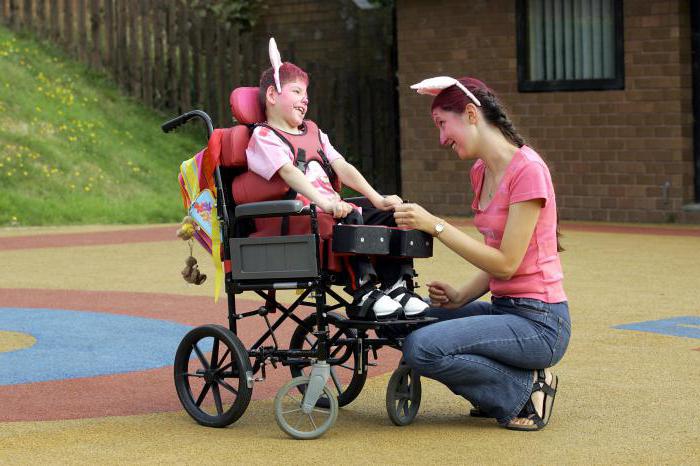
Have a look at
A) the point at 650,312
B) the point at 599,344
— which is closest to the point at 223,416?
the point at 599,344

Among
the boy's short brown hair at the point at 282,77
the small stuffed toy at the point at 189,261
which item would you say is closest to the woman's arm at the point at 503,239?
the boy's short brown hair at the point at 282,77

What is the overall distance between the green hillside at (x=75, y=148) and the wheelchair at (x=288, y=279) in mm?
11247

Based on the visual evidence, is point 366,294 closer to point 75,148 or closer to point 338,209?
point 338,209

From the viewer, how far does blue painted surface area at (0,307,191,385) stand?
8.03 meters

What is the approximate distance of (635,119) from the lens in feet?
57.1

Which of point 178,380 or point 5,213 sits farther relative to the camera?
point 5,213

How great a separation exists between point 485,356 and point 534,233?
0.58m

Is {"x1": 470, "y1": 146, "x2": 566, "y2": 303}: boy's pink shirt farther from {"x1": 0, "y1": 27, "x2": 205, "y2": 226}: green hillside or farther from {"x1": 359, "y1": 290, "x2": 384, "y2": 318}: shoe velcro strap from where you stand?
{"x1": 0, "y1": 27, "x2": 205, "y2": 226}: green hillside

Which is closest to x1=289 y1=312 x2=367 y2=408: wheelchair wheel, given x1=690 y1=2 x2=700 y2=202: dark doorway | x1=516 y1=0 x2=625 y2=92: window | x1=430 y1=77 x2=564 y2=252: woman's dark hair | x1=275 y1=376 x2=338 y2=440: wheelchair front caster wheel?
x1=275 y1=376 x2=338 y2=440: wheelchair front caster wheel

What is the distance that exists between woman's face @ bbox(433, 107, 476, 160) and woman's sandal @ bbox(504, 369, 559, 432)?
3.40 ft

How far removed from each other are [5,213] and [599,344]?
10561mm

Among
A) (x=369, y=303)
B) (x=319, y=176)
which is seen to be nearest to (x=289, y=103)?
(x=319, y=176)

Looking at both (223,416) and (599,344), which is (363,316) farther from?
(599,344)

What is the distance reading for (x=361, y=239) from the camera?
6066 millimetres
